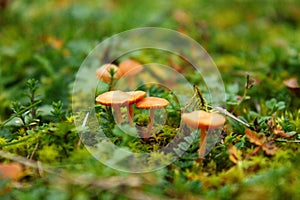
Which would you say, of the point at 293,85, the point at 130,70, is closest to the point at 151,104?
the point at 130,70

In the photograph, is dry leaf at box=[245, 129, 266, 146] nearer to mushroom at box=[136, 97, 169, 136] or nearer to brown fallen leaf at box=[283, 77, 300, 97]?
mushroom at box=[136, 97, 169, 136]

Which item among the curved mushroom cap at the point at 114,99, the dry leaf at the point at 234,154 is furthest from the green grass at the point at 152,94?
the curved mushroom cap at the point at 114,99

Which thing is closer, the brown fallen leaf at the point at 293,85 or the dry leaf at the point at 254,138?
the dry leaf at the point at 254,138

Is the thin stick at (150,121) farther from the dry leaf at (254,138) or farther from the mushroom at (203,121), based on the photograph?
the dry leaf at (254,138)

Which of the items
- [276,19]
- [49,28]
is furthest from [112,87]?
[276,19]

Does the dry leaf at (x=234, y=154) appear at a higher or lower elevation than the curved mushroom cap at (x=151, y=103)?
lower

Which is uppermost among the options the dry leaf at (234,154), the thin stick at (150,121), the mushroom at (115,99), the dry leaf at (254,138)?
the mushroom at (115,99)

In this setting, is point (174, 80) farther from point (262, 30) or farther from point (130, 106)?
point (262, 30)
